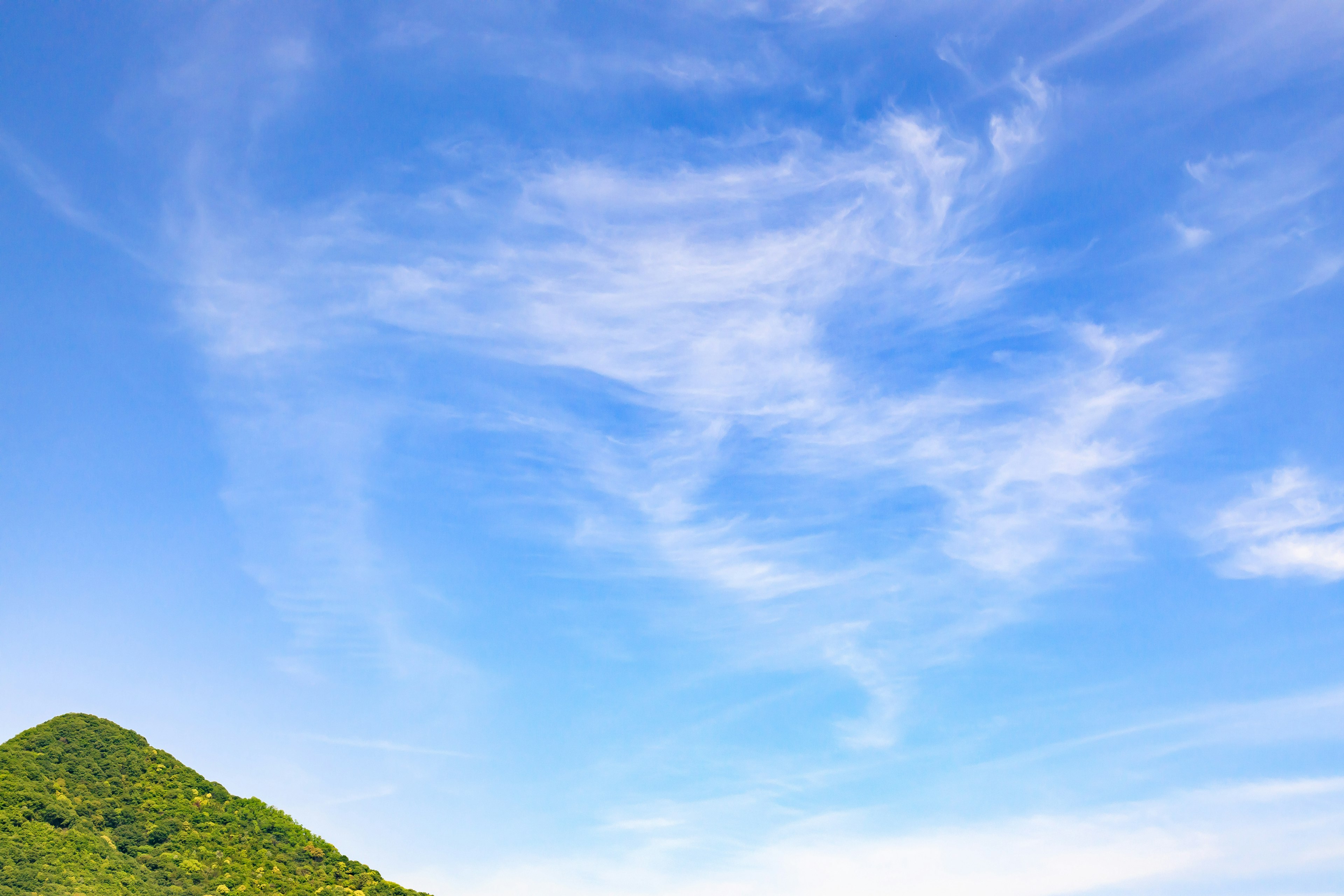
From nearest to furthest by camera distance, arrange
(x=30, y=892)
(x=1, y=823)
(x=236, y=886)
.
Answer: (x=30, y=892)
(x=1, y=823)
(x=236, y=886)

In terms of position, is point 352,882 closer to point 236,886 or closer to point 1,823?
point 236,886

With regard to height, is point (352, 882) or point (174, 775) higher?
point (174, 775)

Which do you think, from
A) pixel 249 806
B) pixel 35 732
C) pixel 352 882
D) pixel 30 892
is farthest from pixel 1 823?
pixel 352 882

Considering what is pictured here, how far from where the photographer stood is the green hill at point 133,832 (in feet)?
167

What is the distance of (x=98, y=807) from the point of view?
57.2m

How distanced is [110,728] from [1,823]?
1170cm

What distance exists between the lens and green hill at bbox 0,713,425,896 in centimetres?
5100

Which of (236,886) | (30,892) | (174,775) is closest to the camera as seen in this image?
(30,892)

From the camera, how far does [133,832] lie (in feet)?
186

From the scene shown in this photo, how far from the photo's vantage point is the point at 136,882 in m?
52.9

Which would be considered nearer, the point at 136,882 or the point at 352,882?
the point at 136,882

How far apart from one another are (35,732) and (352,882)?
2235cm

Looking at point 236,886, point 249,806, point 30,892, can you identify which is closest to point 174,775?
point 249,806

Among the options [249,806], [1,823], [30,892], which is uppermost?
[249,806]
